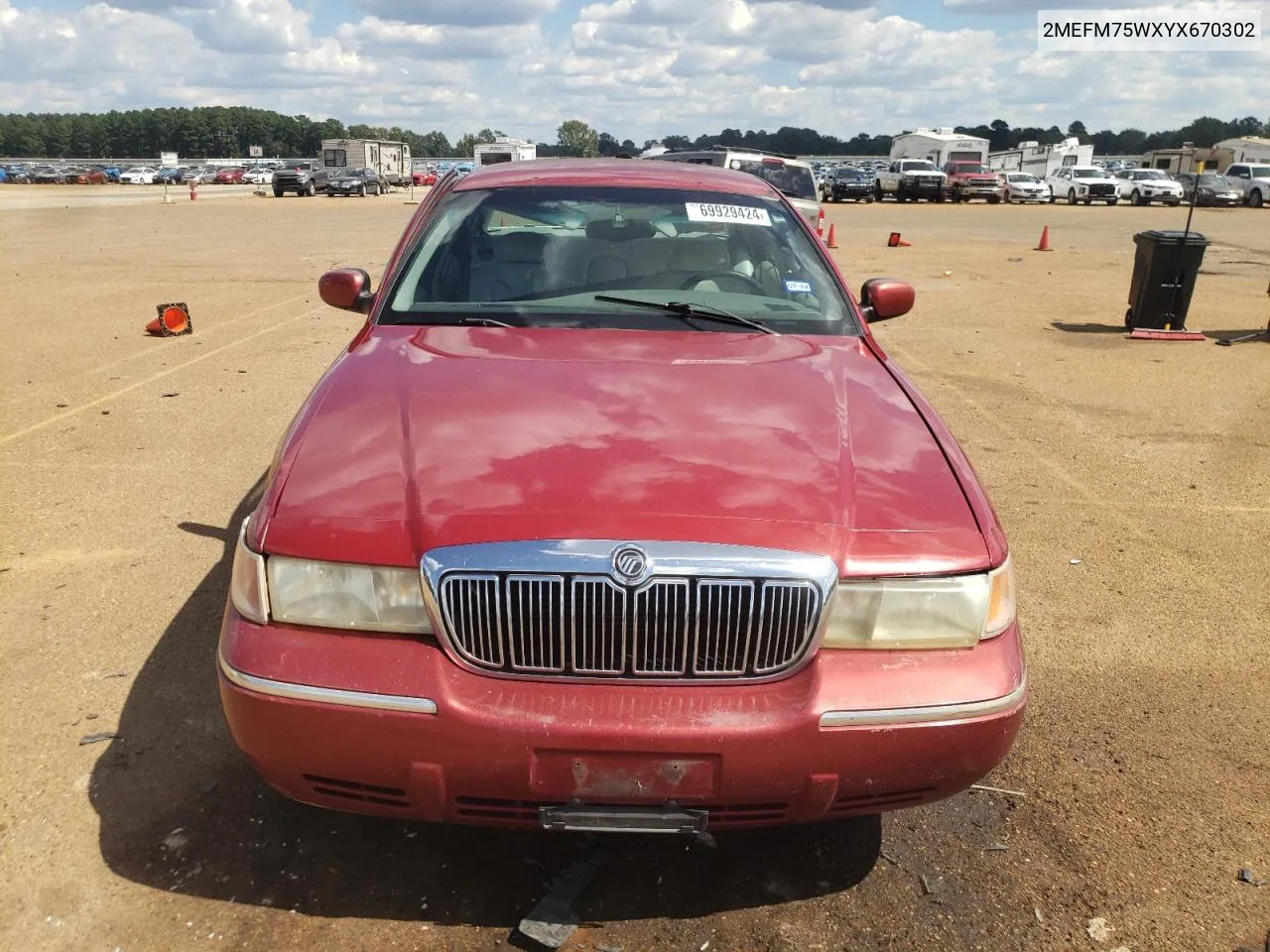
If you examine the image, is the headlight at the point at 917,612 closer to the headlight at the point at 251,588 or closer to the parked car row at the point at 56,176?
the headlight at the point at 251,588

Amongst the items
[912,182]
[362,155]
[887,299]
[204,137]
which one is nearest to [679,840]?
[887,299]

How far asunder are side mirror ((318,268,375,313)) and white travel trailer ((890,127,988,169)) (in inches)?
2227

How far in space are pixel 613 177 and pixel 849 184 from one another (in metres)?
42.9

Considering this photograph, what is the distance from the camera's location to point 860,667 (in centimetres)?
218

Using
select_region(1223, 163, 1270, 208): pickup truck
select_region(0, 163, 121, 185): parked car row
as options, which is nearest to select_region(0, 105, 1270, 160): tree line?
select_region(0, 163, 121, 185): parked car row

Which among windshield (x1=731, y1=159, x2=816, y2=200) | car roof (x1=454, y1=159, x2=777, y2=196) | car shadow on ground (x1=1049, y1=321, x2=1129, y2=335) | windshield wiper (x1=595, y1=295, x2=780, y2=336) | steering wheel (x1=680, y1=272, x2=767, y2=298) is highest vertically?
windshield (x1=731, y1=159, x2=816, y2=200)

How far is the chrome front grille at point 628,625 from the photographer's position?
2096mm

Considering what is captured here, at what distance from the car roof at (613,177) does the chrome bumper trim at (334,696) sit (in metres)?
2.49

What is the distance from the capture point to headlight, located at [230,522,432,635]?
7.10 feet

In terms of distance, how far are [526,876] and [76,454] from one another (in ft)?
15.7

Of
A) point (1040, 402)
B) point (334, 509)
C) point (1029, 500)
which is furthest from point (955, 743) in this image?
point (1040, 402)

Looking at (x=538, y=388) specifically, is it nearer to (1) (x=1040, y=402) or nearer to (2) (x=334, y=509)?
(2) (x=334, y=509)

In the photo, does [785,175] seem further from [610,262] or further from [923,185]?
[923,185]

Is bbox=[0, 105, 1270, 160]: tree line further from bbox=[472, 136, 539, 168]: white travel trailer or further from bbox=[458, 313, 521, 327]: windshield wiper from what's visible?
bbox=[458, 313, 521, 327]: windshield wiper
